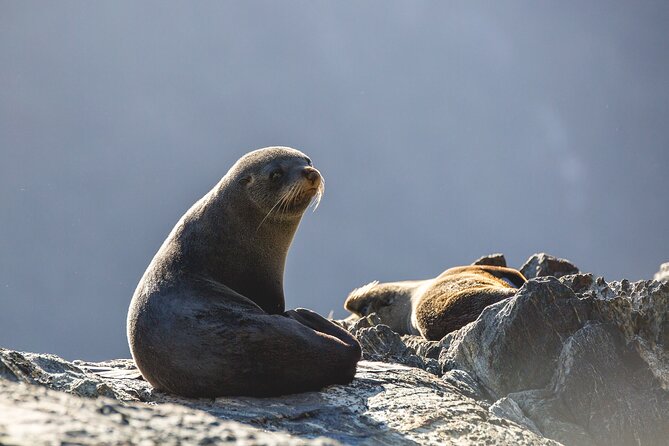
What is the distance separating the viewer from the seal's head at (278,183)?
28.9ft

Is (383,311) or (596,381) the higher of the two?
(383,311)

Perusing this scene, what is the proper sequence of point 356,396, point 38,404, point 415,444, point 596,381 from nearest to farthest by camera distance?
point 38,404, point 415,444, point 356,396, point 596,381

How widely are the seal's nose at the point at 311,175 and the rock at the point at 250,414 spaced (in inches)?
77.7

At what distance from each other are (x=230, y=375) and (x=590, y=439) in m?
3.10

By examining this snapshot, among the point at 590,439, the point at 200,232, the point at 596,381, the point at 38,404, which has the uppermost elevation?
the point at 200,232

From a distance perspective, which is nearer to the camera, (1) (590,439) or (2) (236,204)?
(1) (590,439)

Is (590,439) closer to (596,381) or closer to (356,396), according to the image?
(596,381)

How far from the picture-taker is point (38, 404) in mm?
3125

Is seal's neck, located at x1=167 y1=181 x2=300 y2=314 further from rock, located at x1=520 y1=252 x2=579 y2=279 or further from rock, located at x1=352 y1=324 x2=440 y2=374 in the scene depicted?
rock, located at x1=520 y1=252 x2=579 y2=279

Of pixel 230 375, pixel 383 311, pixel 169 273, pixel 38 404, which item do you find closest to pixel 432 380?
pixel 230 375

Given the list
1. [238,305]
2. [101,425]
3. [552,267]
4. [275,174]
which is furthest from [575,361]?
[552,267]

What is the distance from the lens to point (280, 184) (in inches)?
349

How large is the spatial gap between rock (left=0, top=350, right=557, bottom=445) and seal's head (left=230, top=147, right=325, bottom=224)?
1850 mm

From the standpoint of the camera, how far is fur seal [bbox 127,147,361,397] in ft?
23.2
